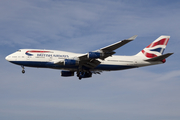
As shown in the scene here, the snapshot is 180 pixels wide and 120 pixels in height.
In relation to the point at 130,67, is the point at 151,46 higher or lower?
higher

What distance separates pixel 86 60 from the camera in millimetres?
45906

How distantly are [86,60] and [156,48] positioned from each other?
17.2 m

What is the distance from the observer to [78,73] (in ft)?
168

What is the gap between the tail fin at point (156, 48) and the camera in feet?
176

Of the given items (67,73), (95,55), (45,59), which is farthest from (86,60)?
(67,73)

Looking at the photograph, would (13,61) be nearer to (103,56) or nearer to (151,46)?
(103,56)

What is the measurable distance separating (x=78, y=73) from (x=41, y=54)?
29.1 ft

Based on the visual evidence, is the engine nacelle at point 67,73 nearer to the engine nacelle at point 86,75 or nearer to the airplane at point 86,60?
the airplane at point 86,60

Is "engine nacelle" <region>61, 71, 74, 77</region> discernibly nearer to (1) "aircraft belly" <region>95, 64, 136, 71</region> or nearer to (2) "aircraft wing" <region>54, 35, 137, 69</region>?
(2) "aircraft wing" <region>54, 35, 137, 69</region>

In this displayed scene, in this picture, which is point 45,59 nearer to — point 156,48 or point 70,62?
point 70,62

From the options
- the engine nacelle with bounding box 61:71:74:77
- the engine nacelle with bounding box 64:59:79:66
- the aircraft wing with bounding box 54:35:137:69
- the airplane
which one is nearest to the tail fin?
the airplane

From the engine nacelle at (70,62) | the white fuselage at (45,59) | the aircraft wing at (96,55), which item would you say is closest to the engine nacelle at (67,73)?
the white fuselage at (45,59)

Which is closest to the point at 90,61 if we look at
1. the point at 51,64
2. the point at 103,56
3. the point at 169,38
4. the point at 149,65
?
the point at 103,56

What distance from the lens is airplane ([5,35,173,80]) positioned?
43.8m
